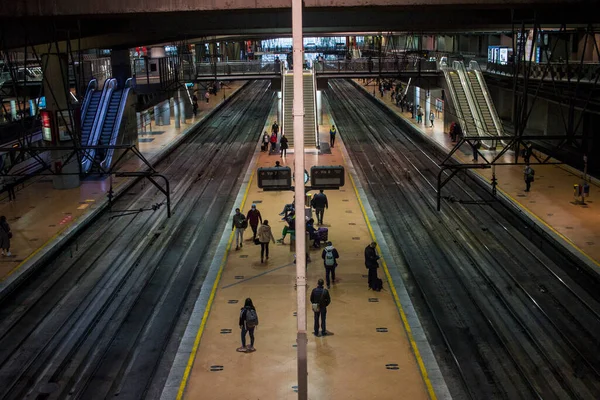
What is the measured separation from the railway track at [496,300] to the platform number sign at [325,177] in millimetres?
4094

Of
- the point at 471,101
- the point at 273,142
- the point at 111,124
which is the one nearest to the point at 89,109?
the point at 111,124

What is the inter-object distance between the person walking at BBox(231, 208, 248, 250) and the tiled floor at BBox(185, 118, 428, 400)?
0.41 metres

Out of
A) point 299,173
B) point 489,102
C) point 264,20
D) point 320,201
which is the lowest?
point 320,201

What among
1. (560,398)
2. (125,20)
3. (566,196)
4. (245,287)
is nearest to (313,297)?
(245,287)

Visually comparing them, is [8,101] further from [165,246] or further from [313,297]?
[313,297]

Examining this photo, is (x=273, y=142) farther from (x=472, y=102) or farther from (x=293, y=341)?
(x=293, y=341)

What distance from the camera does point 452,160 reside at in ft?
134

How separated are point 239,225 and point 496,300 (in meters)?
7.83

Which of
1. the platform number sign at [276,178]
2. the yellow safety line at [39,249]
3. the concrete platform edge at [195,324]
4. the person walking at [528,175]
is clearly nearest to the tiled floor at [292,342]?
the concrete platform edge at [195,324]

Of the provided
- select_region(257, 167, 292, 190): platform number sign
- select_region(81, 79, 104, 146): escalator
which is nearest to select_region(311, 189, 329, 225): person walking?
select_region(257, 167, 292, 190): platform number sign

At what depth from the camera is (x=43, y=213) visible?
29219 mm

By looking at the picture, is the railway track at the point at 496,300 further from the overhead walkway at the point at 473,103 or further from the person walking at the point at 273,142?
the person walking at the point at 273,142

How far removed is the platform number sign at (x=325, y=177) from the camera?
57.0 feet

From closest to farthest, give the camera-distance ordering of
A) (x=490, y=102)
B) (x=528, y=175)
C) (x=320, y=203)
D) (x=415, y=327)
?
(x=415, y=327), (x=320, y=203), (x=528, y=175), (x=490, y=102)
